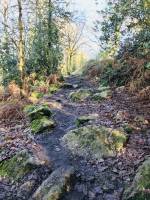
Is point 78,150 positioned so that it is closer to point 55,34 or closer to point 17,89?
point 17,89

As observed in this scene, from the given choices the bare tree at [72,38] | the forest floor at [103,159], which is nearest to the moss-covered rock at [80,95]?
the forest floor at [103,159]

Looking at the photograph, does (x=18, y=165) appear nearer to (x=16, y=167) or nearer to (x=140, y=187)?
(x=16, y=167)

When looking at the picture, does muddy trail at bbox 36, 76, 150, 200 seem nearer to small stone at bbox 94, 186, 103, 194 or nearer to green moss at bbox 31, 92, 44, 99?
small stone at bbox 94, 186, 103, 194

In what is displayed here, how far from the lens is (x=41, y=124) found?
9.98m

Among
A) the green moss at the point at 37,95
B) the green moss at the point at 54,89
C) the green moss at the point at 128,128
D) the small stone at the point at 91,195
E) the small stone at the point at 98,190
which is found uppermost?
the green moss at the point at 54,89

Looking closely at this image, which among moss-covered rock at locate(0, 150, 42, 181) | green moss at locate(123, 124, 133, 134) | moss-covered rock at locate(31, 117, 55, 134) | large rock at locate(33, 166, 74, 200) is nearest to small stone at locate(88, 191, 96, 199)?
large rock at locate(33, 166, 74, 200)

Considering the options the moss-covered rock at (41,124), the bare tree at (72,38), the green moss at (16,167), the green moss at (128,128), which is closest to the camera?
the green moss at (16,167)

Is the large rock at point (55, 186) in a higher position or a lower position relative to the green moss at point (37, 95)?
lower

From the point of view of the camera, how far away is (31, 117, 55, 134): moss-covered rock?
975 centimetres

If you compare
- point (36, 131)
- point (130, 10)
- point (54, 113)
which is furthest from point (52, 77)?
point (36, 131)

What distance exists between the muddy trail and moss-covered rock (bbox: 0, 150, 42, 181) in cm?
49

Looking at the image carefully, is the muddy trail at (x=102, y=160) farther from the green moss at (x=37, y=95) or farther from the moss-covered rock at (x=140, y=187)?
the green moss at (x=37, y=95)

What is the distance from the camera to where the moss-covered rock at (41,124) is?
9.75 m

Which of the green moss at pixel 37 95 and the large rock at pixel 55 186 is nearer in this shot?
the large rock at pixel 55 186
